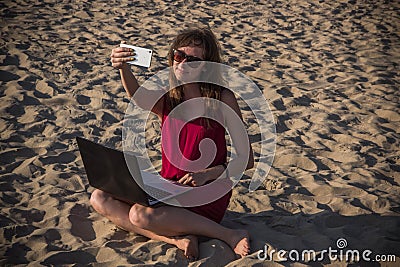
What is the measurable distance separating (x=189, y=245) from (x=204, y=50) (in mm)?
1082

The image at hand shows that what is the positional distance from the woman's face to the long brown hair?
0.08 feet

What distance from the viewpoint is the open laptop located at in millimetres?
2658

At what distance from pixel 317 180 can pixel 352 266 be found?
1.04 meters

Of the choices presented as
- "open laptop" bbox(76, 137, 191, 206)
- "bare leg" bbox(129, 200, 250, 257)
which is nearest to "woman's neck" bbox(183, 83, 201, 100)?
"open laptop" bbox(76, 137, 191, 206)

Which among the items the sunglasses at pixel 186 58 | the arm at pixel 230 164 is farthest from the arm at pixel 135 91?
the arm at pixel 230 164

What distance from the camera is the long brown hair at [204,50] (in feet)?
9.50

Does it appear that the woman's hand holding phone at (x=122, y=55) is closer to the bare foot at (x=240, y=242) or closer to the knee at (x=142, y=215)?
the knee at (x=142, y=215)

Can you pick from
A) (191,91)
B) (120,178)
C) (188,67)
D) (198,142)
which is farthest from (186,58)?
(120,178)

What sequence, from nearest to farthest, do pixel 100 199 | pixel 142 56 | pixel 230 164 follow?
pixel 142 56
pixel 230 164
pixel 100 199

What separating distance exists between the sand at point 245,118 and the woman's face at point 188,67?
0.93m

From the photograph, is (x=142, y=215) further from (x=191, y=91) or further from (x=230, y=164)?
(x=191, y=91)

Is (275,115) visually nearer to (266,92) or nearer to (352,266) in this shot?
(266,92)

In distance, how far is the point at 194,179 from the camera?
275cm

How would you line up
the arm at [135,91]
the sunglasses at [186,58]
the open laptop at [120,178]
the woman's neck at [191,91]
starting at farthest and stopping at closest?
1. the woman's neck at [191,91]
2. the sunglasses at [186,58]
3. the arm at [135,91]
4. the open laptop at [120,178]
